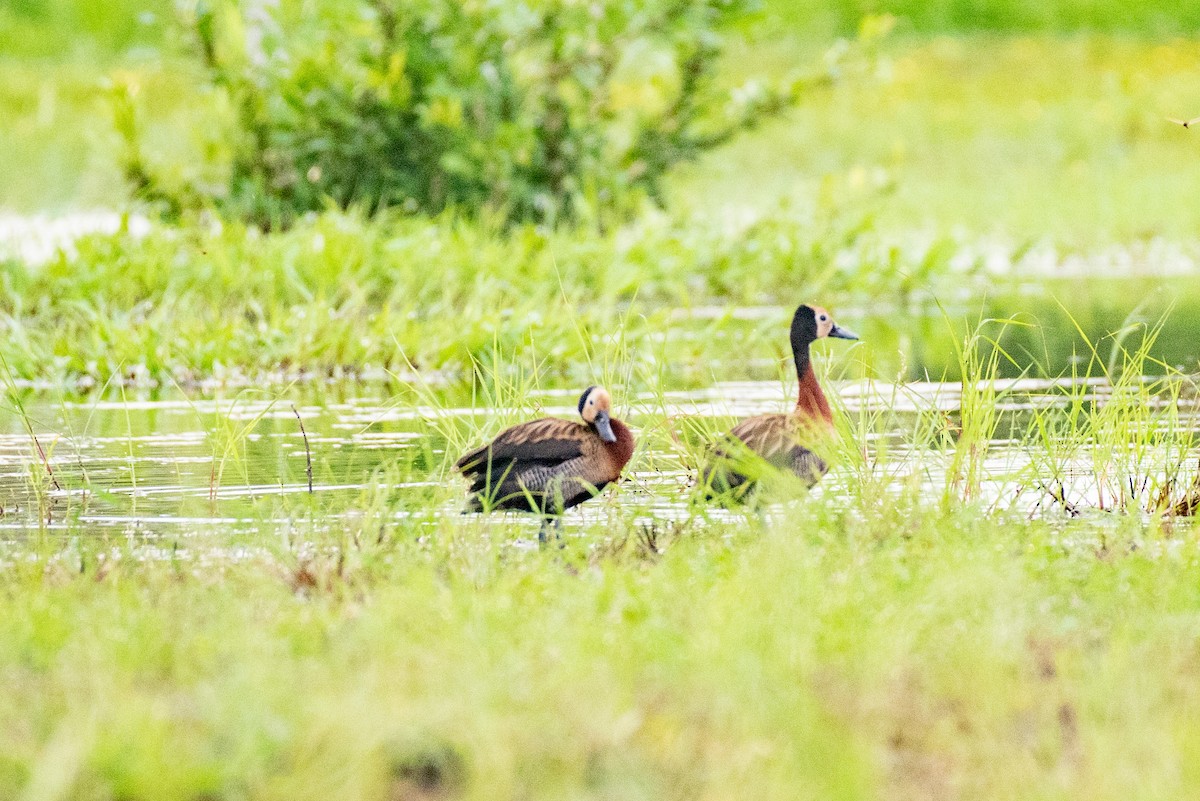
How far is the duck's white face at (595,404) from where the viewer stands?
6.71 m

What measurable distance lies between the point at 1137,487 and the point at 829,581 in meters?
2.42

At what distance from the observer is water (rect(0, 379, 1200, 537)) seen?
702cm

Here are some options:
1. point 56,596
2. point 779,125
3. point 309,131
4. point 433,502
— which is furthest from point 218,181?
point 779,125

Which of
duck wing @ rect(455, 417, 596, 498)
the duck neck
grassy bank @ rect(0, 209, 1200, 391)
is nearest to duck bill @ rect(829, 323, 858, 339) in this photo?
the duck neck

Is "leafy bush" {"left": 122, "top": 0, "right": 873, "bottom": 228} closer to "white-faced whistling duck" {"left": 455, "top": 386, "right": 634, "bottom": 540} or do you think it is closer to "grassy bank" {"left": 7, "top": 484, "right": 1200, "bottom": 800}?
"white-faced whistling duck" {"left": 455, "top": 386, "right": 634, "bottom": 540}

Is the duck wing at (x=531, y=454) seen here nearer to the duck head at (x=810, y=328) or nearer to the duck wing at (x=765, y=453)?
the duck wing at (x=765, y=453)

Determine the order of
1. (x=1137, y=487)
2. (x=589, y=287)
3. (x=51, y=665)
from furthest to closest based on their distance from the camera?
(x=589, y=287)
(x=1137, y=487)
(x=51, y=665)

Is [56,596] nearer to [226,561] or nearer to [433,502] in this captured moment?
[226,561]

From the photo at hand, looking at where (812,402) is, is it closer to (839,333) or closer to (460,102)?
(839,333)

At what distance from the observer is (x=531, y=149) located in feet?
53.4

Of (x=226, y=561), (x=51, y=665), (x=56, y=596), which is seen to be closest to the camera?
(x=51, y=665)

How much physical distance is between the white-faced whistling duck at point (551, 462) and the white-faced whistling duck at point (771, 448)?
32cm

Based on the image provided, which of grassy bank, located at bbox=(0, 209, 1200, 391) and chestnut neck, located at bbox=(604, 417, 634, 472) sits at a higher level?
chestnut neck, located at bbox=(604, 417, 634, 472)

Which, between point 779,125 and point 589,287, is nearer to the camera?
point 589,287
